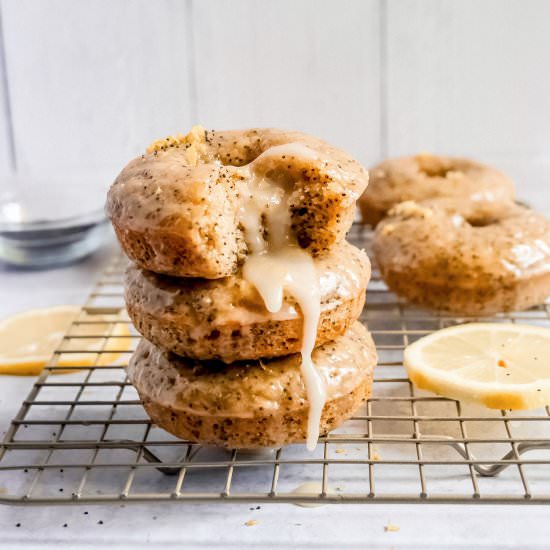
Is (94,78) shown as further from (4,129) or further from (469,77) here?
(469,77)

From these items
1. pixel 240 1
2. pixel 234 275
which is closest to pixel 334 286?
pixel 234 275

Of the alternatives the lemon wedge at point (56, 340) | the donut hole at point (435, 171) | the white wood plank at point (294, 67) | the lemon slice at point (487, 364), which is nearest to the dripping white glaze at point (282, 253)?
the lemon slice at point (487, 364)

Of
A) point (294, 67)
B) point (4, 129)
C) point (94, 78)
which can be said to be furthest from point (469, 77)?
point (4, 129)

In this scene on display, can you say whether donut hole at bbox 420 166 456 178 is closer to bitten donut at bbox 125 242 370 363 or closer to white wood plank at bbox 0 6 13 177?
bitten donut at bbox 125 242 370 363

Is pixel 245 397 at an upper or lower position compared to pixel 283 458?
upper

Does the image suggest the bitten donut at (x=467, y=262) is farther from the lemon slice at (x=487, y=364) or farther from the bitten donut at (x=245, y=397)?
the bitten donut at (x=245, y=397)

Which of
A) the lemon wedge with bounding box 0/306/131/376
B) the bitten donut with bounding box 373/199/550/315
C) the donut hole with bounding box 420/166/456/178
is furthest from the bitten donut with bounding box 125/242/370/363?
the donut hole with bounding box 420/166/456/178

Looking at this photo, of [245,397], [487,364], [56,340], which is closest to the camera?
[245,397]
